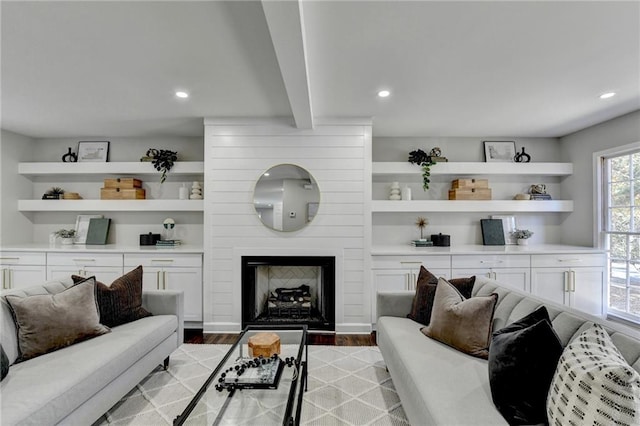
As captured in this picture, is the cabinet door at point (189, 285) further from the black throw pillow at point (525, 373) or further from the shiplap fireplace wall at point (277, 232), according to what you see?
the black throw pillow at point (525, 373)

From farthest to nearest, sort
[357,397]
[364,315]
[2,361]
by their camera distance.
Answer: [364,315] → [357,397] → [2,361]

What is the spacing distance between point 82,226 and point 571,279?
649 cm

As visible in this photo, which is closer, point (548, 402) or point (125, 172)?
point (548, 402)

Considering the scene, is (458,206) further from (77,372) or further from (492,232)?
(77,372)

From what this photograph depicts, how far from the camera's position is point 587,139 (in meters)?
3.91

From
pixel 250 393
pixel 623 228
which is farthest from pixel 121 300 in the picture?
pixel 623 228

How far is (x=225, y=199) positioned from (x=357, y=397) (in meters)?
2.46

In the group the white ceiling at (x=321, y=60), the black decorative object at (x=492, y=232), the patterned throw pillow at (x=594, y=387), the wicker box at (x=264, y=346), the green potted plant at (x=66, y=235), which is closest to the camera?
the patterned throw pillow at (x=594, y=387)

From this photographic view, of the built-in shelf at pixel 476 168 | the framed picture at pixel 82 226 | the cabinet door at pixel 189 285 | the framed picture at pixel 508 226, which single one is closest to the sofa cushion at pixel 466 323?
the built-in shelf at pixel 476 168

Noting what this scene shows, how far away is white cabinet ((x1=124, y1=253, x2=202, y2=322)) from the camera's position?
11.7 ft

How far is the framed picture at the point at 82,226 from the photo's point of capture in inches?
167

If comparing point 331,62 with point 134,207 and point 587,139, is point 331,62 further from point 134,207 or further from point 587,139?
point 587,139

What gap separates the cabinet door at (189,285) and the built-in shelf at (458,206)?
239cm

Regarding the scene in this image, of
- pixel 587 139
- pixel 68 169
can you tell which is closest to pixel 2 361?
pixel 68 169
